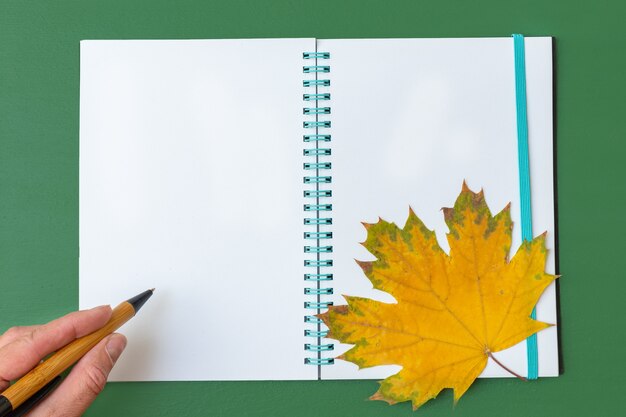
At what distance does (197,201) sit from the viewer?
0.68 m

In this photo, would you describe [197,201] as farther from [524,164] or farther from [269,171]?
[524,164]

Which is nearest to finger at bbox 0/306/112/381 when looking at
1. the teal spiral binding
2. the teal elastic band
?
the teal spiral binding

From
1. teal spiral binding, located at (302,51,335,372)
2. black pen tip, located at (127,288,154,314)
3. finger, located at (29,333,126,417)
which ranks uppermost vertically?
teal spiral binding, located at (302,51,335,372)

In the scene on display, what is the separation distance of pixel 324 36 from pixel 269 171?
0.19m

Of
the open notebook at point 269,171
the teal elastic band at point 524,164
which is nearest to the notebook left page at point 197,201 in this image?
the open notebook at point 269,171

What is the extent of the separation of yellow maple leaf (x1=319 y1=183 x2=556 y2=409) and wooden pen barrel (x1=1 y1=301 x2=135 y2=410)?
241 mm

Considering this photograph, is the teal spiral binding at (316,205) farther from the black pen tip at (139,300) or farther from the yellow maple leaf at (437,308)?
the black pen tip at (139,300)

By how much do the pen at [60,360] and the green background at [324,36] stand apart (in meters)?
0.08

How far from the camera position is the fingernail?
63cm


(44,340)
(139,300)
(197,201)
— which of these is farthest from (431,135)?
(44,340)

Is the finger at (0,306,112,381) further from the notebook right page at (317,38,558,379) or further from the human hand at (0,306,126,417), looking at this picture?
the notebook right page at (317,38,558,379)

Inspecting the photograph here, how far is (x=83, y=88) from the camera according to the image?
688 mm

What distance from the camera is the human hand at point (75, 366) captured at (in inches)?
23.3

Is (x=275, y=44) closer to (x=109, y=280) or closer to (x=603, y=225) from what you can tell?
(x=109, y=280)
